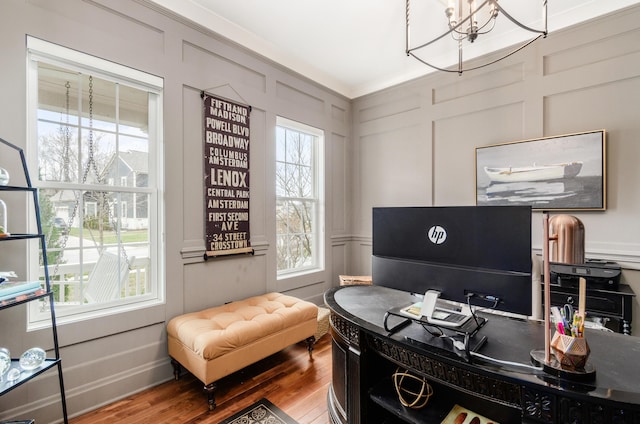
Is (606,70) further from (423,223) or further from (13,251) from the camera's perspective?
(13,251)

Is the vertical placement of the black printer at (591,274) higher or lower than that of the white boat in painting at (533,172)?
lower

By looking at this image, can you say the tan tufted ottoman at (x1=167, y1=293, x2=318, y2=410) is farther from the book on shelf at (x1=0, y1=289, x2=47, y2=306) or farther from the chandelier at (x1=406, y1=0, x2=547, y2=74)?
the chandelier at (x1=406, y1=0, x2=547, y2=74)

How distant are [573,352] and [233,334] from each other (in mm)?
1941

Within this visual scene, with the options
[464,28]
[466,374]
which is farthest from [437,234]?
[464,28]

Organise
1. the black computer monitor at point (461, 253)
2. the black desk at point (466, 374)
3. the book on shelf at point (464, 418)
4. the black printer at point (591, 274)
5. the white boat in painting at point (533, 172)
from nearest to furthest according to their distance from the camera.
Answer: the black desk at point (466, 374), the black computer monitor at point (461, 253), the book on shelf at point (464, 418), the black printer at point (591, 274), the white boat in painting at point (533, 172)

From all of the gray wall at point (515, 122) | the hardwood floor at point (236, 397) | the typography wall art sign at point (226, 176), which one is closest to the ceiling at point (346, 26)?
the gray wall at point (515, 122)

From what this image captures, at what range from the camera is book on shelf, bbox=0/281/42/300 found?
61.0 inches

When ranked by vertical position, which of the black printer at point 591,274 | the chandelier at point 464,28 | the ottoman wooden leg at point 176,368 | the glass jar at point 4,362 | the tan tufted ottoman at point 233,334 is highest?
the chandelier at point 464,28

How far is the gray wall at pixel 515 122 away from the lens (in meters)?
2.47

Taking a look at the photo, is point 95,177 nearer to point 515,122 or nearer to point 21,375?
point 21,375

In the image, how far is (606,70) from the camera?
8.36 feet

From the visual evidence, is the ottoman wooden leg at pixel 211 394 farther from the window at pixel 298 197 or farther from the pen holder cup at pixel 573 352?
the pen holder cup at pixel 573 352

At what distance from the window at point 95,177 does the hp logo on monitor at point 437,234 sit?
2.16 metres

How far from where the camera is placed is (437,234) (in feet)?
4.47
